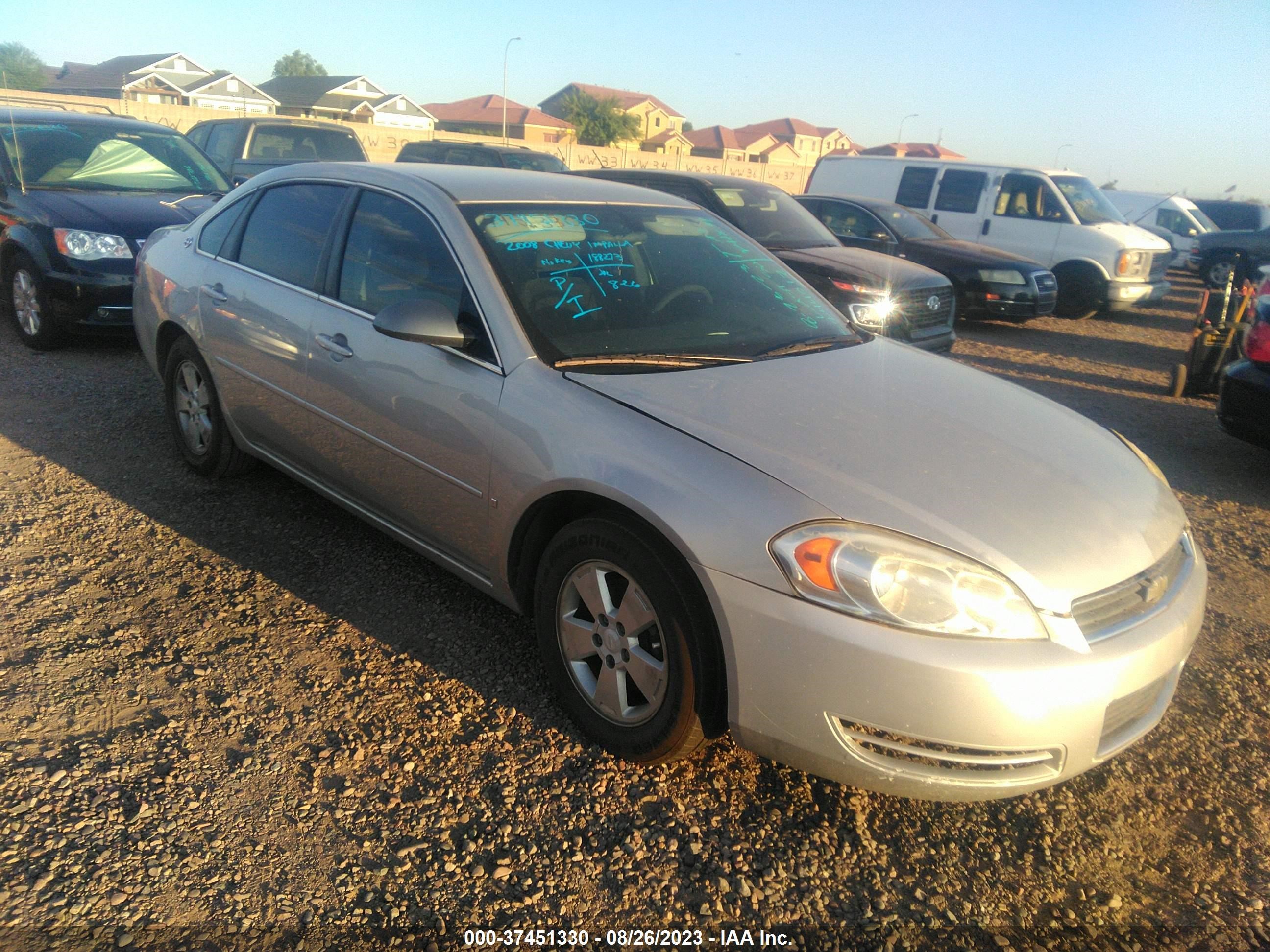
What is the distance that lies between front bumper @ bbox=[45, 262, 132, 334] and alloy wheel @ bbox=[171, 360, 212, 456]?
2399 millimetres

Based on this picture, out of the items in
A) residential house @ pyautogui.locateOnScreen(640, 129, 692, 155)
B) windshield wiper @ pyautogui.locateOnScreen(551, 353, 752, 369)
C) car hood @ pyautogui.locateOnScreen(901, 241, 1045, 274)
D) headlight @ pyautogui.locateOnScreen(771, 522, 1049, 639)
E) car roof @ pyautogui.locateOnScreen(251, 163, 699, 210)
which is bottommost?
residential house @ pyautogui.locateOnScreen(640, 129, 692, 155)

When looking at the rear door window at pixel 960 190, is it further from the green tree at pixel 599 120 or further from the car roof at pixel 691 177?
the green tree at pixel 599 120

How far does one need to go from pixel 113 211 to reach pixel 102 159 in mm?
1021

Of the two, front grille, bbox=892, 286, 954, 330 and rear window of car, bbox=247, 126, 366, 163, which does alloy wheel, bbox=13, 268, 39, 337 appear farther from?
front grille, bbox=892, 286, 954, 330

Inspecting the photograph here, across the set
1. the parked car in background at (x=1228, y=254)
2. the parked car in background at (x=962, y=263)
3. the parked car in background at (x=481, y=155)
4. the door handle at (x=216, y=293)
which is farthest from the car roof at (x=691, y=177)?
the parked car in background at (x=1228, y=254)

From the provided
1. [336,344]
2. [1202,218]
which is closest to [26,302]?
[336,344]

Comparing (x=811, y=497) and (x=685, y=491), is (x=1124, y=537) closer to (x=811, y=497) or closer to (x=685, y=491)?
(x=811, y=497)

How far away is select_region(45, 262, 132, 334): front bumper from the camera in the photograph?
21.3 feet

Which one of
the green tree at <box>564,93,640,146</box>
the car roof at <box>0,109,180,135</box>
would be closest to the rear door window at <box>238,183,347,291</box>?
the car roof at <box>0,109,180,135</box>

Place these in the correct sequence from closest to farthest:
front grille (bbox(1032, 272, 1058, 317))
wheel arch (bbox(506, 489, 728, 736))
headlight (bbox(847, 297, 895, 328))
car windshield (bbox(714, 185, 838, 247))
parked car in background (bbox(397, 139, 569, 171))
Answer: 1. wheel arch (bbox(506, 489, 728, 736))
2. headlight (bbox(847, 297, 895, 328))
3. car windshield (bbox(714, 185, 838, 247))
4. front grille (bbox(1032, 272, 1058, 317))
5. parked car in background (bbox(397, 139, 569, 171))

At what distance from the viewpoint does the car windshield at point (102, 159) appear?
23.6ft

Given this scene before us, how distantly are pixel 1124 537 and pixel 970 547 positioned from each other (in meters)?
0.58

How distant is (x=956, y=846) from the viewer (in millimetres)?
2549

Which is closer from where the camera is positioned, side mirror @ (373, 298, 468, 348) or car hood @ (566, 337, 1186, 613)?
car hood @ (566, 337, 1186, 613)
